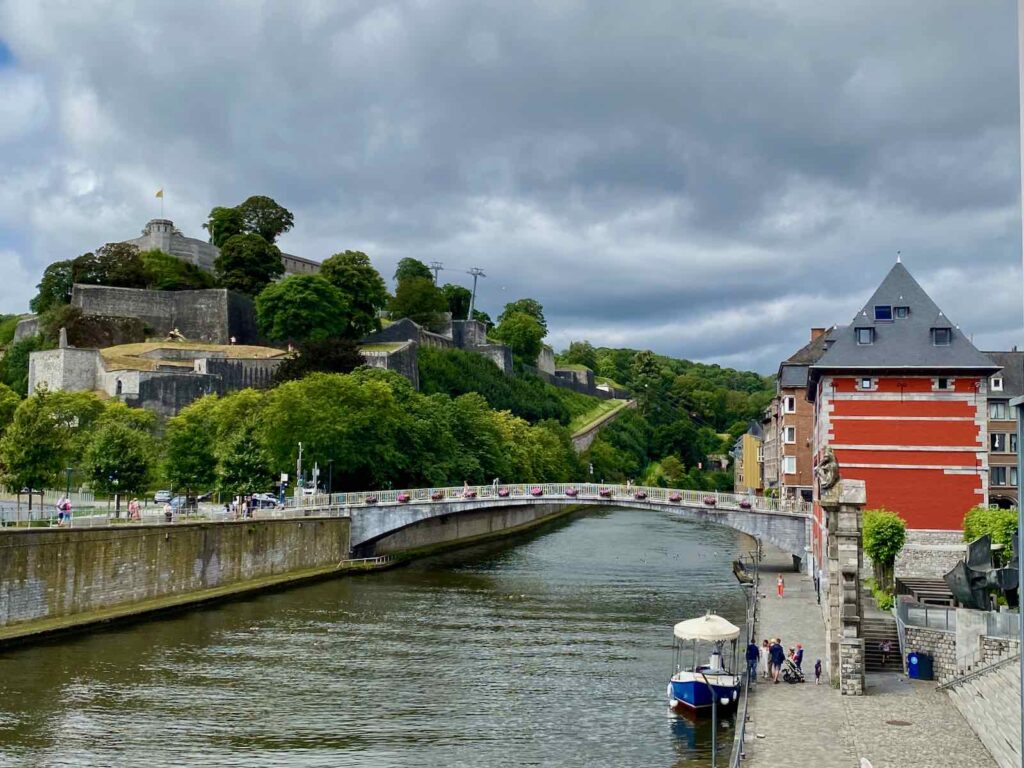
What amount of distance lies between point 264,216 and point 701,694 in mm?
111170

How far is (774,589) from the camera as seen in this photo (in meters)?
50.6

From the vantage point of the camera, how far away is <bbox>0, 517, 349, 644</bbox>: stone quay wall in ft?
117

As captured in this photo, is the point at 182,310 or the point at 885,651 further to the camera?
the point at 182,310

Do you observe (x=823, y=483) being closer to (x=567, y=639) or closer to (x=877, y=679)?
(x=877, y=679)

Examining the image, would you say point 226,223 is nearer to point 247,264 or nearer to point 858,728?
point 247,264

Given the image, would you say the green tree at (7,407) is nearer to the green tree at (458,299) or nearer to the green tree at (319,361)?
the green tree at (319,361)

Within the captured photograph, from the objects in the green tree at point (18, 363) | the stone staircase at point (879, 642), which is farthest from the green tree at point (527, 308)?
the stone staircase at point (879, 642)

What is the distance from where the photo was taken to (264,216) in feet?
429

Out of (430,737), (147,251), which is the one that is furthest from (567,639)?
(147,251)

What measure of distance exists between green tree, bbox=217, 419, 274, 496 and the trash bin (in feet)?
136

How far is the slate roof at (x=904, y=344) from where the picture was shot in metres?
45.8

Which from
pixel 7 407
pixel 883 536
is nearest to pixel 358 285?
pixel 7 407

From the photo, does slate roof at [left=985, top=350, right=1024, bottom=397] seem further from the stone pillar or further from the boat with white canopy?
the boat with white canopy

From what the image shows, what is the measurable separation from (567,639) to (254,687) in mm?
12439
